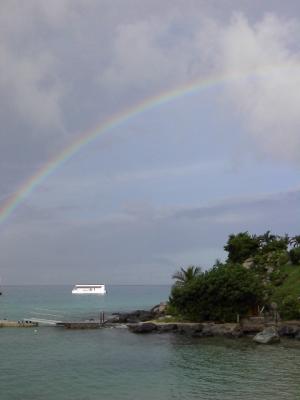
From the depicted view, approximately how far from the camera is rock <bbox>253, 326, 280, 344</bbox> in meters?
56.7

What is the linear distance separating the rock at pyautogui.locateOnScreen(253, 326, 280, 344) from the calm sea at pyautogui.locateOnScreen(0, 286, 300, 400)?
1.08 m

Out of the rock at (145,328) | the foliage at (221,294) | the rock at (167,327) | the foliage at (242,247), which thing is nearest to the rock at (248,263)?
the foliage at (242,247)

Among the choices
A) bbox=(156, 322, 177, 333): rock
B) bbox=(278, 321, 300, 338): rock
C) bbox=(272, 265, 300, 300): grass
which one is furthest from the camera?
bbox=(272, 265, 300, 300): grass

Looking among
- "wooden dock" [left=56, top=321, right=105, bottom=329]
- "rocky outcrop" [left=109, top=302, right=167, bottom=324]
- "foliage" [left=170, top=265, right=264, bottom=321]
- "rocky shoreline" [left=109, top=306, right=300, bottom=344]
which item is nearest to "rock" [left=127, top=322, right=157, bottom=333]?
"rocky shoreline" [left=109, top=306, right=300, bottom=344]

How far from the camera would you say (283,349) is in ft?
174

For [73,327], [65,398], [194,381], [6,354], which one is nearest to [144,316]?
[73,327]

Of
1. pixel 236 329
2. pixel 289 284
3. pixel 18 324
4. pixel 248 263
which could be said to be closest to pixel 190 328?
pixel 236 329

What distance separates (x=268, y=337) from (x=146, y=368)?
18058 mm

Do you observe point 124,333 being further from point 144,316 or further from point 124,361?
point 124,361

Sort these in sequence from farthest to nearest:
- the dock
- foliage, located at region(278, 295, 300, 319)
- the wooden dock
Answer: the dock, the wooden dock, foliage, located at region(278, 295, 300, 319)

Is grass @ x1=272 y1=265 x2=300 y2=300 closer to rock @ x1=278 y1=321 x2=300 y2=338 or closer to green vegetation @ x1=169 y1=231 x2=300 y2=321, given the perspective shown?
green vegetation @ x1=169 y1=231 x2=300 y2=321

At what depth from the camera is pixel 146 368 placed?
147 ft

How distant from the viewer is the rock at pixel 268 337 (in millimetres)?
56719

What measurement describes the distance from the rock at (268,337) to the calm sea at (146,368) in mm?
1077
